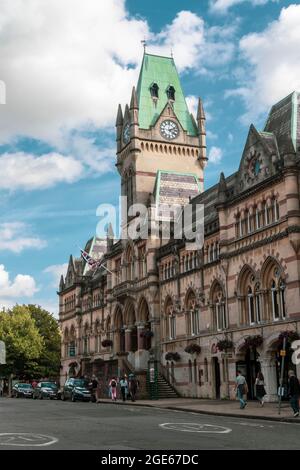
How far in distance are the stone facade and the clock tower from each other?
0.36 ft

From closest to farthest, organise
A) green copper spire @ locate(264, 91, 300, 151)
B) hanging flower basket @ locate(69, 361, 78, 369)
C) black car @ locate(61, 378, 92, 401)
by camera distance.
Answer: green copper spire @ locate(264, 91, 300, 151) < black car @ locate(61, 378, 92, 401) < hanging flower basket @ locate(69, 361, 78, 369)

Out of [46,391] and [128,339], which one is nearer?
[46,391]

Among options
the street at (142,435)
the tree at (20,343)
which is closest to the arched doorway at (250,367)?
the street at (142,435)

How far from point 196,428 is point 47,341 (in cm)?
7370

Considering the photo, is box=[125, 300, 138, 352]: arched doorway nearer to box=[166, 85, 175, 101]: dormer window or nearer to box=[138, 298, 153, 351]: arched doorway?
box=[138, 298, 153, 351]: arched doorway

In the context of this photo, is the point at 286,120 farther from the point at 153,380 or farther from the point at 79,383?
the point at 79,383

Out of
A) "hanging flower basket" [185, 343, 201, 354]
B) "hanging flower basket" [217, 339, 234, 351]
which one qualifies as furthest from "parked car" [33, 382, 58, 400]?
"hanging flower basket" [217, 339, 234, 351]

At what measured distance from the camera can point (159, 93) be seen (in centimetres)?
6275

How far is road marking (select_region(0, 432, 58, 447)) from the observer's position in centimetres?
1558

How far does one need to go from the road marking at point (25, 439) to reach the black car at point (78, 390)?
28195mm

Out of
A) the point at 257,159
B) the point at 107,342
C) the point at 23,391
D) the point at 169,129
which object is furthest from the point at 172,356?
the point at 169,129

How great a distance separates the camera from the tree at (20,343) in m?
81.2

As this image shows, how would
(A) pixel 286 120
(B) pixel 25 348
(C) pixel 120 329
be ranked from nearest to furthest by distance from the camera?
(A) pixel 286 120 → (C) pixel 120 329 → (B) pixel 25 348
